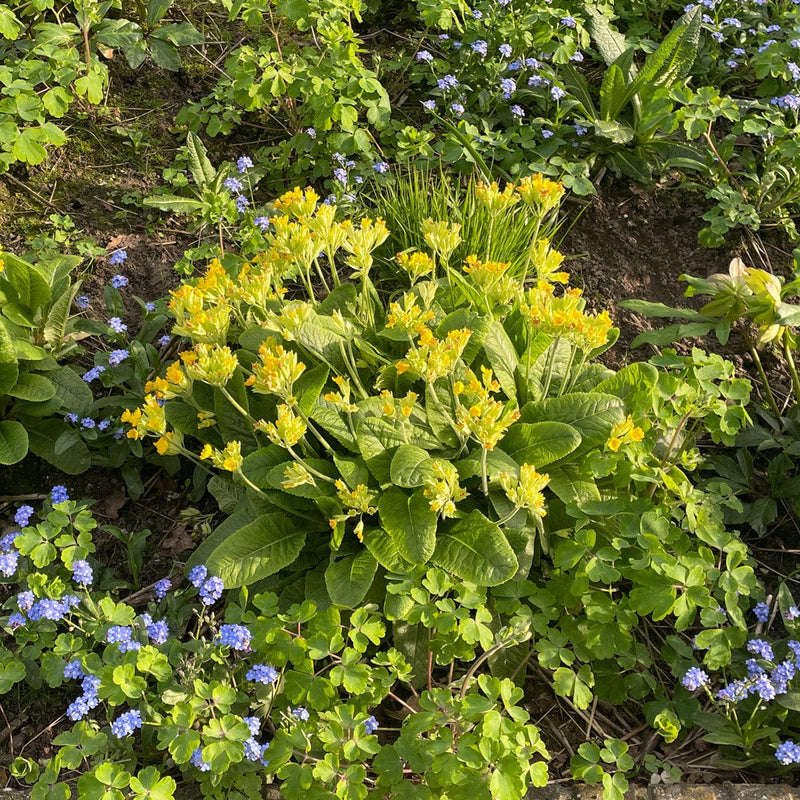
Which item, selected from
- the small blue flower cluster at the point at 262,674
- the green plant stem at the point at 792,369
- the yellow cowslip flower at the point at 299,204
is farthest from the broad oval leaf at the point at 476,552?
the green plant stem at the point at 792,369

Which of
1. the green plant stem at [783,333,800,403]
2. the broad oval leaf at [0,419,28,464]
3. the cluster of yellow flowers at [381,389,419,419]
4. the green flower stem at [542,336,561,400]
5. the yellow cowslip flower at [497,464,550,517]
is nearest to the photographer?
the yellow cowslip flower at [497,464,550,517]

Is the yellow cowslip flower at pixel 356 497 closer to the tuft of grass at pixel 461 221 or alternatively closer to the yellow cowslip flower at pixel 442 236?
the yellow cowslip flower at pixel 442 236

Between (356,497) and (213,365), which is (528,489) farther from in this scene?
(213,365)

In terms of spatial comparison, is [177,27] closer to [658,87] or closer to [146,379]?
[146,379]

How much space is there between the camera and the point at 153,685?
6.80ft

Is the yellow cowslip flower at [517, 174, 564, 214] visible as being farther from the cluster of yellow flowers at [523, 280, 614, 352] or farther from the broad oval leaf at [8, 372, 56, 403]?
the broad oval leaf at [8, 372, 56, 403]

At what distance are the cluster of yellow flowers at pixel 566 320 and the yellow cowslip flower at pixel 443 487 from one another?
44cm

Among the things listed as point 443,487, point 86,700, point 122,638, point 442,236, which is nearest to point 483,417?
point 443,487

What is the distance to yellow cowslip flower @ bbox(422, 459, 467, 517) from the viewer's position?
183 cm

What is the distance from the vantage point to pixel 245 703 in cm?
198

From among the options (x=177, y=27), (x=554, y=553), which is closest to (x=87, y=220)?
(x=177, y=27)

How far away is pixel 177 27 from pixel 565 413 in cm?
258

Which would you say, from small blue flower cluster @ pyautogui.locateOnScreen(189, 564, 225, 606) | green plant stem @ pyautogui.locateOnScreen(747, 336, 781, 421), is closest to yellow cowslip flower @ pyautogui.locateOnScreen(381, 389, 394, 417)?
small blue flower cluster @ pyautogui.locateOnScreen(189, 564, 225, 606)

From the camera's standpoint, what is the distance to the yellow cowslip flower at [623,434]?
196 centimetres
